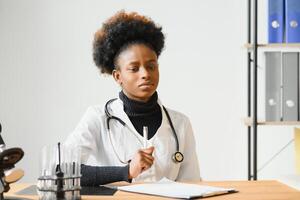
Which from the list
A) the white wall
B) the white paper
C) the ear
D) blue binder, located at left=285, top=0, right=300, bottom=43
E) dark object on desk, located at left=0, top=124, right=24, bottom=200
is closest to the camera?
dark object on desk, located at left=0, top=124, right=24, bottom=200

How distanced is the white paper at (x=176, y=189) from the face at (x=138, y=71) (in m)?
0.39

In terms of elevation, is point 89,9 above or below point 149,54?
above

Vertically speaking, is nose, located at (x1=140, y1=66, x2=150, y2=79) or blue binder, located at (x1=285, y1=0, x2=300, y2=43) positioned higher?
blue binder, located at (x1=285, y1=0, x2=300, y2=43)

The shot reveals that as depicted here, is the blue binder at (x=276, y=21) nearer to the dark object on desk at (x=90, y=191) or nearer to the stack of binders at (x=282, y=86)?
the stack of binders at (x=282, y=86)

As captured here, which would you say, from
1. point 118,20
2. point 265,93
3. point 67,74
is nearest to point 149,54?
point 118,20

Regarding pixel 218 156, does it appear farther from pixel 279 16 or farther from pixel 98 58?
pixel 98 58

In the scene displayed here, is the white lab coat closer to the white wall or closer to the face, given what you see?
the face

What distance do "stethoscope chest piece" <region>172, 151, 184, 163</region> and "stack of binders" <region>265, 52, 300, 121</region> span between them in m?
0.92

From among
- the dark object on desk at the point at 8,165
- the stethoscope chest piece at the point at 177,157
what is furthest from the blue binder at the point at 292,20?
the dark object on desk at the point at 8,165

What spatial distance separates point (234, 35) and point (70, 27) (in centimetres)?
98

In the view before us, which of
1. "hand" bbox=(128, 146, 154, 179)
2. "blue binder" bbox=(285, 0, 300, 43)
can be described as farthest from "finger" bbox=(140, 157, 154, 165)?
"blue binder" bbox=(285, 0, 300, 43)

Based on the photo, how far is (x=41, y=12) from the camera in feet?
10.4

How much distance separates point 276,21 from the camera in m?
2.64

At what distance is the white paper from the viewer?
142cm
